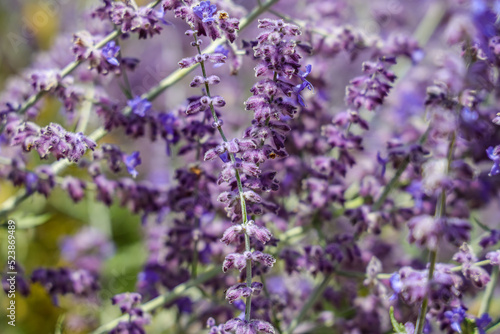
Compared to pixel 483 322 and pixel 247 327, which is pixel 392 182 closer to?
pixel 483 322

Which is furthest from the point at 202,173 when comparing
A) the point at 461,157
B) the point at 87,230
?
the point at 87,230

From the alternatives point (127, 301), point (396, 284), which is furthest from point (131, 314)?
point (396, 284)

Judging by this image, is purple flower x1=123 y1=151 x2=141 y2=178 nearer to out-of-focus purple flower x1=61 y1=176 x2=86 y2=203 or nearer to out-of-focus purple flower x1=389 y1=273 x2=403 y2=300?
out-of-focus purple flower x1=61 y1=176 x2=86 y2=203

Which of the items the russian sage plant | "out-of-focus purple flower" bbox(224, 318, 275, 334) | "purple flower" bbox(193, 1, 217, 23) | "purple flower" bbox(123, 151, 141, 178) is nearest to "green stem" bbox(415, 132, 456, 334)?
the russian sage plant

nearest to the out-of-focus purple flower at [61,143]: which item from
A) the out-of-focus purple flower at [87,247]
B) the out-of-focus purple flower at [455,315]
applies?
the out-of-focus purple flower at [455,315]

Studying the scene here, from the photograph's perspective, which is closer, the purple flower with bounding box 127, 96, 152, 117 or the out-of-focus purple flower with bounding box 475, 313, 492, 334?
the out-of-focus purple flower with bounding box 475, 313, 492, 334

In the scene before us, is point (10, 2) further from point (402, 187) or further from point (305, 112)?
point (402, 187)

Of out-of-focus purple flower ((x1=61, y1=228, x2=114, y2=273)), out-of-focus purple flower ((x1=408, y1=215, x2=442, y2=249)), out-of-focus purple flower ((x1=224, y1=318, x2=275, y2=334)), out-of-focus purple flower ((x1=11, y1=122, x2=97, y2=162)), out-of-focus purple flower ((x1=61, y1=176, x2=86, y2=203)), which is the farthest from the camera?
out-of-focus purple flower ((x1=61, y1=228, x2=114, y2=273))
